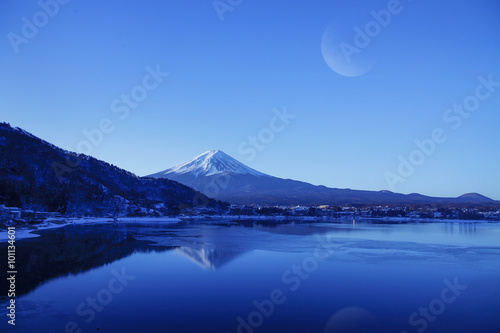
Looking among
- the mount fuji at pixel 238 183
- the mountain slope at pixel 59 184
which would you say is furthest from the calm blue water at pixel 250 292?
the mount fuji at pixel 238 183

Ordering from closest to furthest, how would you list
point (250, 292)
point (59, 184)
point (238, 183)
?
point (250, 292) → point (59, 184) → point (238, 183)

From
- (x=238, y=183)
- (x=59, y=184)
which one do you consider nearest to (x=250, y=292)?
(x=59, y=184)

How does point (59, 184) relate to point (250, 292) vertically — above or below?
above

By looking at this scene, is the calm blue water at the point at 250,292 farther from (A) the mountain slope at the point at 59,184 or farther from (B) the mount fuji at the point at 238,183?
(B) the mount fuji at the point at 238,183

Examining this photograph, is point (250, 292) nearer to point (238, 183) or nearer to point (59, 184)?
point (59, 184)

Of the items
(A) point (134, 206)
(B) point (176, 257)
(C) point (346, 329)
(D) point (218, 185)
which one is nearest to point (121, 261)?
(B) point (176, 257)

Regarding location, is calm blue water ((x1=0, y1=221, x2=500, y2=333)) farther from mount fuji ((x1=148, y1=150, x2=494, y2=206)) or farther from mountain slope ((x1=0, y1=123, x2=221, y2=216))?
mount fuji ((x1=148, y1=150, x2=494, y2=206))

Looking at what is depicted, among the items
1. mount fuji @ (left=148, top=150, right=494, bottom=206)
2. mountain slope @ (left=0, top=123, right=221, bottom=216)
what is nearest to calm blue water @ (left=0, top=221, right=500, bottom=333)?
mountain slope @ (left=0, top=123, right=221, bottom=216)
